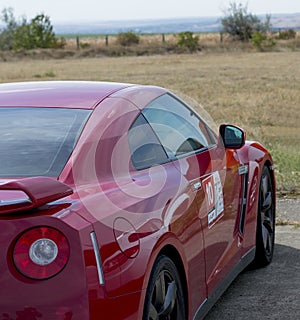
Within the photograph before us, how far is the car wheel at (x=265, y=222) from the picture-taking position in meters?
5.90

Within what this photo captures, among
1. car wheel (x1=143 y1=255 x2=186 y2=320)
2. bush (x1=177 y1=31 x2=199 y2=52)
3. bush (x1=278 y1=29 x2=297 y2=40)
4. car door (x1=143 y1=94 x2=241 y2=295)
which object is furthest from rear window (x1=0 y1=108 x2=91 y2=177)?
bush (x1=278 y1=29 x2=297 y2=40)

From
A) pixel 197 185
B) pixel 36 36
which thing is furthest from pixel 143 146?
pixel 36 36

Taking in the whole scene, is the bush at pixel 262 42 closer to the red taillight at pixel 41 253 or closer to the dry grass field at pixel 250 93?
the dry grass field at pixel 250 93

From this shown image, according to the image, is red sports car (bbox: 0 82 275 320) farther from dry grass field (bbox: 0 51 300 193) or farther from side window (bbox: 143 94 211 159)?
dry grass field (bbox: 0 51 300 193)

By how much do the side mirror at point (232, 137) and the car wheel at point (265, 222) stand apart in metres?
0.61

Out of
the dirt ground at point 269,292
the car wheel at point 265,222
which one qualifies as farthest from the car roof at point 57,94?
the car wheel at point 265,222

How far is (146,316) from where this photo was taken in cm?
352

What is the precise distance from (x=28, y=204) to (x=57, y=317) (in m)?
0.41

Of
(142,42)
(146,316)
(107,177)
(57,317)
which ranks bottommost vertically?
(142,42)

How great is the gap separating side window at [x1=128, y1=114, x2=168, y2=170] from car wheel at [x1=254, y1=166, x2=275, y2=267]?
68.6 inches

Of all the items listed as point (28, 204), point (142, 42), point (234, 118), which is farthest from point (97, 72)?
point (28, 204)

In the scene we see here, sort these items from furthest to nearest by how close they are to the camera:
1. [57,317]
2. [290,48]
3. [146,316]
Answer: [290,48]
[146,316]
[57,317]

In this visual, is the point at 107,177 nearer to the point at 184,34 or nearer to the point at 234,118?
the point at 234,118

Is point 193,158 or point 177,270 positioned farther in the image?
point 193,158
